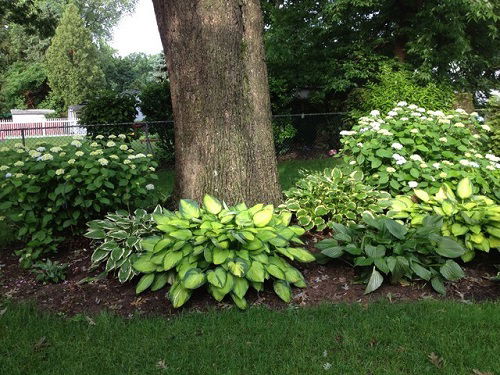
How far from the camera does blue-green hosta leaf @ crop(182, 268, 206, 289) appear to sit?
3164mm

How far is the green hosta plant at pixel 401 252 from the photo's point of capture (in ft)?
11.5

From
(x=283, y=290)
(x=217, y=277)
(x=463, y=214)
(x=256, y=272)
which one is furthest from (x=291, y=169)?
(x=217, y=277)

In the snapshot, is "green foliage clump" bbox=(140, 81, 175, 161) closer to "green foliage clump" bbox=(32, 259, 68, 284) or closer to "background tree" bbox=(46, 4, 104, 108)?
"green foliage clump" bbox=(32, 259, 68, 284)

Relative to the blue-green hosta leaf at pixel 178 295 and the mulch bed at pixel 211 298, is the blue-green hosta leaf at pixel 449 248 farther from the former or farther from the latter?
the blue-green hosta leaf at pixel 178 295

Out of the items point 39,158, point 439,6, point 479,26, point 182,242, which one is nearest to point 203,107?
point 182,242

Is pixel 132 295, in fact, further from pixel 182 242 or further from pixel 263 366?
pixel 263 366

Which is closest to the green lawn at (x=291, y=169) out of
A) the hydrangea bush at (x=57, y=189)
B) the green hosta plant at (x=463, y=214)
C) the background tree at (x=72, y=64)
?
the hydrangea bush at (x=57, y=189)

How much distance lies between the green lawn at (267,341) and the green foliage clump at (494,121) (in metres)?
4.93

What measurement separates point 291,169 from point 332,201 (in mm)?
4395

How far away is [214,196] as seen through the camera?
4094 millimetres

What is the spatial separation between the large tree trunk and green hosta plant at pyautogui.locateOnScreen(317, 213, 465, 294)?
1007mm

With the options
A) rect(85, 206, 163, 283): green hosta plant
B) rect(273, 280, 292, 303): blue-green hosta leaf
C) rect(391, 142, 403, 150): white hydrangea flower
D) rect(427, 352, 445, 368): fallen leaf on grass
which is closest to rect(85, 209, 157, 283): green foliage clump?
rect(85, 206, 163, 283): green hosta plant

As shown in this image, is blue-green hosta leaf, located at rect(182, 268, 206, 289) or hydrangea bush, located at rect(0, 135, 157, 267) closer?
blue-green hosta leaf, located at rect(182, 268, 206, 289)

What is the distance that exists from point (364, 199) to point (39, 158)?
3179 millimetres
